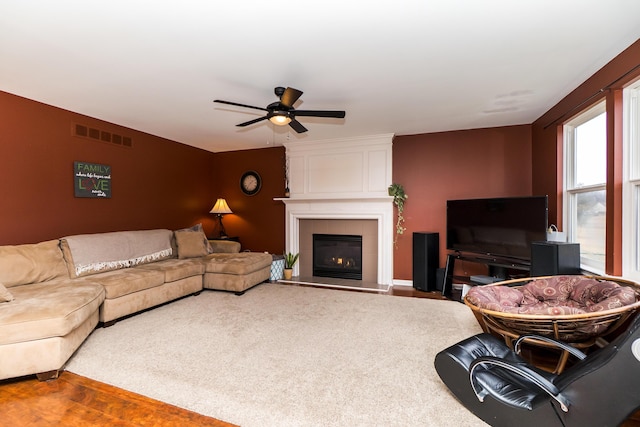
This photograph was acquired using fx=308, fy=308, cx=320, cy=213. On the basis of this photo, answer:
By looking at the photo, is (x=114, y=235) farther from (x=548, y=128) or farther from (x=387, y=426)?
(x=548, y=128)

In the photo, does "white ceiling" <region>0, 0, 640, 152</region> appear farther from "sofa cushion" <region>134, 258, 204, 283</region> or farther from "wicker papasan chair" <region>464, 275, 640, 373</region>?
"sofa cushion" <region>134, 258, 204, 283</region>

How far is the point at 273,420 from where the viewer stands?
5.79 feet

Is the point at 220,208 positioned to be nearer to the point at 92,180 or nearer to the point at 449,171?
the point at 92,180

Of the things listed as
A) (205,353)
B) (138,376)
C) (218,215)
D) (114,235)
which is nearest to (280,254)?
(218,215)

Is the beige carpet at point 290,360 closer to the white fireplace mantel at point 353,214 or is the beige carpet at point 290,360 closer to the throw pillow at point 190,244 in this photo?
the throw pillow at point 190,244

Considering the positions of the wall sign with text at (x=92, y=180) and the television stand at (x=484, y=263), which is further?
the wall sign with text at (x=92, y=180)

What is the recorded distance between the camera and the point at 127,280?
335 cm

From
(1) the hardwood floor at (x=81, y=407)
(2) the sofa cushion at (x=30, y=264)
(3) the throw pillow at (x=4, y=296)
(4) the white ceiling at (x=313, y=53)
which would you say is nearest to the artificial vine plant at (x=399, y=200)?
(4) the white ceiling at (x=313, y=53)

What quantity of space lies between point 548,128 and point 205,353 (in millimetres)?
4669

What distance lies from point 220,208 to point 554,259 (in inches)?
202

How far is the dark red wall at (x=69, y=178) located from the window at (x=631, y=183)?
5.82 metres

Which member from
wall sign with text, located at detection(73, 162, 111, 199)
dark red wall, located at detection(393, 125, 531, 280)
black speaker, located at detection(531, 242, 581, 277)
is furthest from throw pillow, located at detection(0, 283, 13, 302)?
dark red wall, located at detection(393, 125, 531, 280)

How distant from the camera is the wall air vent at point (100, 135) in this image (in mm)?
4004

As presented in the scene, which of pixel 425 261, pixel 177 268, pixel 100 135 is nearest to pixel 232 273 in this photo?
pixel 177 268
